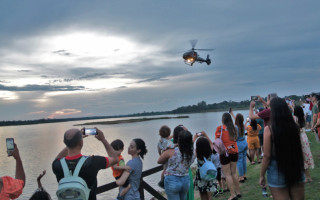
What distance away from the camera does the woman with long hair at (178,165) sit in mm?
4316

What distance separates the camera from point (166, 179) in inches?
172

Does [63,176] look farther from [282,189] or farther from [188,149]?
[282,189]

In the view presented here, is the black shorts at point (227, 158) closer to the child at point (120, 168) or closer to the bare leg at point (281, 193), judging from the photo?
the bare leg at point (281, 193)

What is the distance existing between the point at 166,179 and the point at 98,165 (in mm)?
1770

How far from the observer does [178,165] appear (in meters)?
4.32

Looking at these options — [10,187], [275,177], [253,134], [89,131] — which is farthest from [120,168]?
[253,134]

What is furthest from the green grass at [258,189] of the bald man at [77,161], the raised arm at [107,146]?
the bald man at [77,161]

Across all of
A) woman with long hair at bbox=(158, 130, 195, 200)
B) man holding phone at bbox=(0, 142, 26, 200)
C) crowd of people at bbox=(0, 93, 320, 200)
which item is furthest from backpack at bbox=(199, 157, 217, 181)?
man holding phone at bbox=(0, 142, 26, 200)

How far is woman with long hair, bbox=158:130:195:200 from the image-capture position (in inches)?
170

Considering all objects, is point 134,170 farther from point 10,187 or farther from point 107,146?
point 10,187

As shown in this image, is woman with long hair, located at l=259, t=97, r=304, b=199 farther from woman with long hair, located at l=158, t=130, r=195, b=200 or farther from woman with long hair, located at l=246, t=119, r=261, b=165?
woman with long hair, located at l=246, t=119, r=261, b=165

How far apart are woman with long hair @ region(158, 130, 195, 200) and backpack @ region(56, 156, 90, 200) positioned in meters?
1.83

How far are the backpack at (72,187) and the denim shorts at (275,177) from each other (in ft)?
7.93

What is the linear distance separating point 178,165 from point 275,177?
1.49 m
